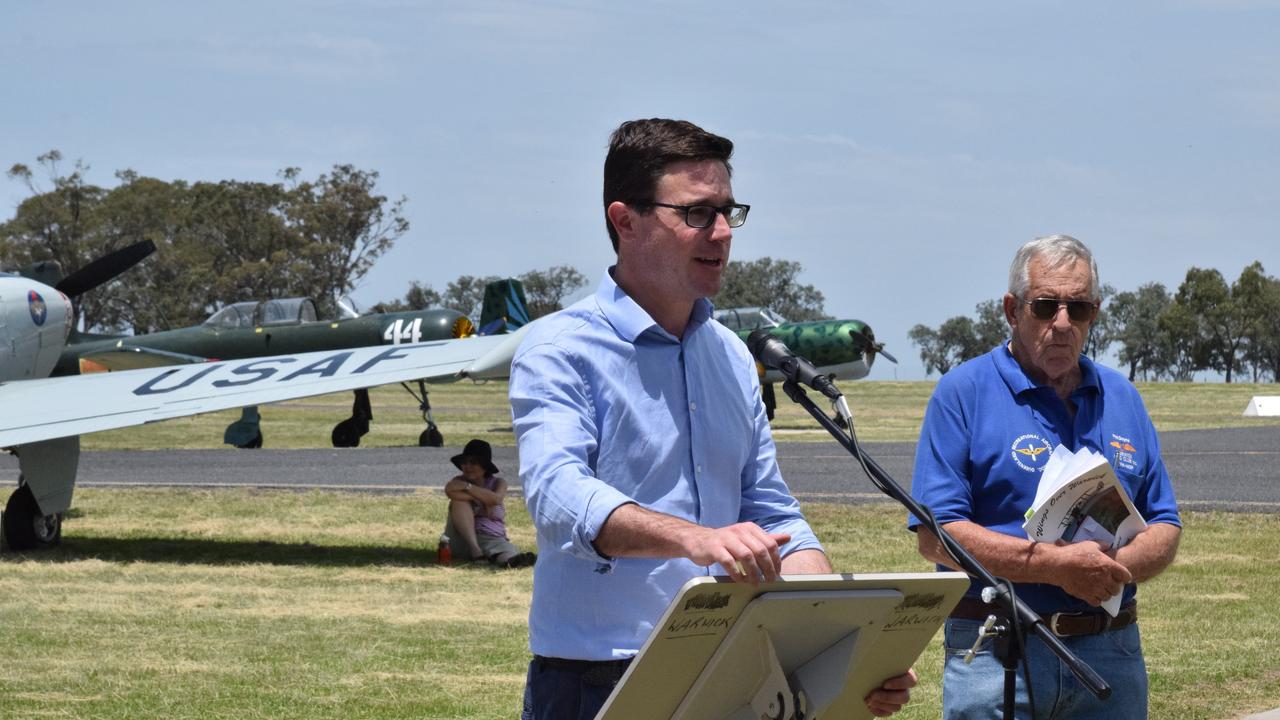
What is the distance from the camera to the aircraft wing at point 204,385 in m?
12.3

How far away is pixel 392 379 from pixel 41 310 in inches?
167

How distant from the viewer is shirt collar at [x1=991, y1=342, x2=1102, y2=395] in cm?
420

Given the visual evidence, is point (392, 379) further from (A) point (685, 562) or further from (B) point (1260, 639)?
(A) point (685, 562)

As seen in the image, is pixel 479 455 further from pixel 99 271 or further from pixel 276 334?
pixel 276 334

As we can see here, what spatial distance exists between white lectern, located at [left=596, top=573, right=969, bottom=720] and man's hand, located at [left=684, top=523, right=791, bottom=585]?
0.08ft

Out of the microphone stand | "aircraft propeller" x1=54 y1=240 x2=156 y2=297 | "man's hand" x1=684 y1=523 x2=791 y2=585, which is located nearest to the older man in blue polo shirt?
the microphone stand

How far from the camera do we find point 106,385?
13.2 m

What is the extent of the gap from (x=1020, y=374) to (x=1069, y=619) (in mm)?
690

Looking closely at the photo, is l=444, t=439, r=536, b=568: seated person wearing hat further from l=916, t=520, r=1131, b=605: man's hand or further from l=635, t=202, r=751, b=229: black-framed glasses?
l=635, t=202, r=751, b=229: black-framed glasses

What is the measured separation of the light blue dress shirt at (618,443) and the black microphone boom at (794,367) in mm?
119

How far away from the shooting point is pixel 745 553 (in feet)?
8.21

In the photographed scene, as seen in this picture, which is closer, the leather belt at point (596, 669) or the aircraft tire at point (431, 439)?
the leather belt at point (596, 669)

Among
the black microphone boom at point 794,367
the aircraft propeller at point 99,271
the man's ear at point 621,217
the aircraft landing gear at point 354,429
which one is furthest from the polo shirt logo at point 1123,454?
the aircraft landing gear at point 354,429

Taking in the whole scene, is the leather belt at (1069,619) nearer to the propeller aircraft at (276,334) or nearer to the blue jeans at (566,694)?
the blue jeans at (566,694)
